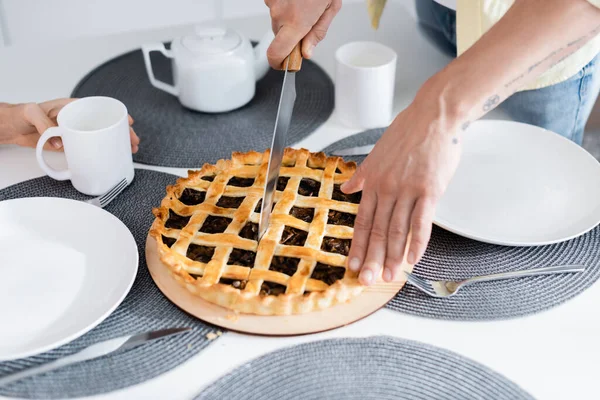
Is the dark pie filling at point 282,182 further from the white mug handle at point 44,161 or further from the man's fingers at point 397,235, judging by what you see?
the white mug handle at point 44,161

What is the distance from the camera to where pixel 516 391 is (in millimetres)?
925

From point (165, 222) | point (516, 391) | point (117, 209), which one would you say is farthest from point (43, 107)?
point (516, 391)

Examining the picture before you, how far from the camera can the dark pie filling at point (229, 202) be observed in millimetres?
1205

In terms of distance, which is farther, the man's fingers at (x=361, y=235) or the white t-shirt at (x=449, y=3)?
the white t-shirt at (x=449, y=3)

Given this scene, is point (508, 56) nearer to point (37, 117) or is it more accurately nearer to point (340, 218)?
point (340, 218)

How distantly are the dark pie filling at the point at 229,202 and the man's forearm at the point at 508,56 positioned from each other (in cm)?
43

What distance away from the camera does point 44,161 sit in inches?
51.3

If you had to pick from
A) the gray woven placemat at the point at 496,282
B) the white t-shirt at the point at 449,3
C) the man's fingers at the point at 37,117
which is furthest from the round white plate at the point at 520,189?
the man's fingers at the point at 37,117

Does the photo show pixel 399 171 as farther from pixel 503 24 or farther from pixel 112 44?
pixel 112 44

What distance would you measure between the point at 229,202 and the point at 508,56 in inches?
21.9

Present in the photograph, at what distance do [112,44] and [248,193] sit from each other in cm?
96

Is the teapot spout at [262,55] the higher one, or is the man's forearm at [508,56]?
the man's forearm at [508,56]

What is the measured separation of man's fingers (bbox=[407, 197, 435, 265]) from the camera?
3.09 ft

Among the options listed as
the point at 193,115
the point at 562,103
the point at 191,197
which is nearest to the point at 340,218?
the point at 191,197
